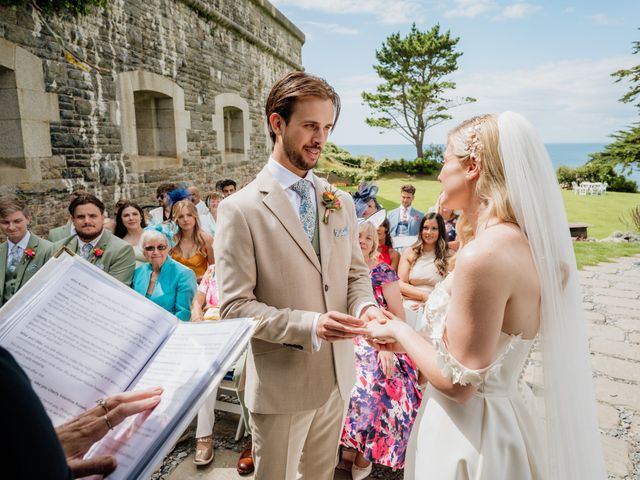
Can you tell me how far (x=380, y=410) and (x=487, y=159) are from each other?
6.85 feet

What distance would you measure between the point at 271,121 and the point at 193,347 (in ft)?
3.94

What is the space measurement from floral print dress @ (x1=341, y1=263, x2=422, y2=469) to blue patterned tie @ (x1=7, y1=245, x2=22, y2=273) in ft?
10.8

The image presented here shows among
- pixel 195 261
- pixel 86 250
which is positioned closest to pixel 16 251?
pixel 86 250

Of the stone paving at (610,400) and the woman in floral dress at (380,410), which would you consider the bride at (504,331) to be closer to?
the woman in floral dress at (380,410)

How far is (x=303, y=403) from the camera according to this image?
189 centimetres

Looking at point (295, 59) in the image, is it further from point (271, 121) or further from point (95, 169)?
point (271, 121)

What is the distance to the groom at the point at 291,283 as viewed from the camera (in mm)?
1771

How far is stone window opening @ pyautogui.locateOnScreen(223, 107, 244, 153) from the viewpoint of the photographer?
12.1 m

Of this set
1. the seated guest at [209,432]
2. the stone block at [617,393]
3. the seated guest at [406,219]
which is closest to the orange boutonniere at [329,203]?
the seated guest at [209,432]

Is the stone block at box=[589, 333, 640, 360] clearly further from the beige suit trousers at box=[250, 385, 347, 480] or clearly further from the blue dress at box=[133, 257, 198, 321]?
the blue dress at box=[133, 257, 198, 321]

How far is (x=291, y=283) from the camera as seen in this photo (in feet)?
6.07

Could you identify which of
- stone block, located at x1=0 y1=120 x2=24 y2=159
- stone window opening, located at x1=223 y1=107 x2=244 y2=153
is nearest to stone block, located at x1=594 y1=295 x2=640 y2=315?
stone block, located at x1=0 y1=120 x2=24 y2=159

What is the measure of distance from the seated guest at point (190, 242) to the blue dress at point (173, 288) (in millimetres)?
1007

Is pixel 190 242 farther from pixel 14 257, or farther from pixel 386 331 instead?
pixel 386 331
